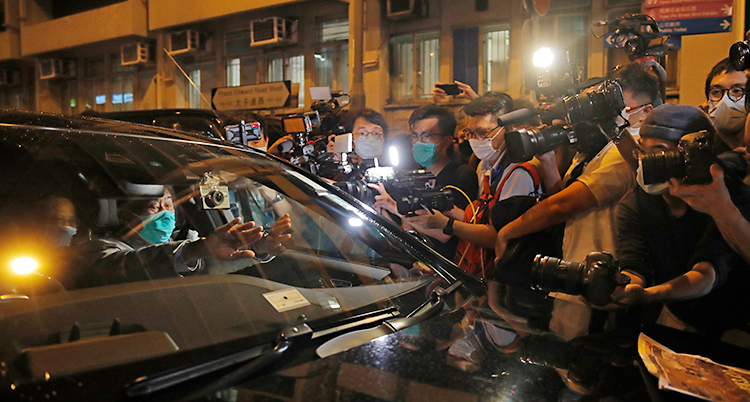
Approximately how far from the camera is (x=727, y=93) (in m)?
2.38

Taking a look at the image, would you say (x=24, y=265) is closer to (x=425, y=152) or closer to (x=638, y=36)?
(x=425, y=152)

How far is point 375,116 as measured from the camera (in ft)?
13.0

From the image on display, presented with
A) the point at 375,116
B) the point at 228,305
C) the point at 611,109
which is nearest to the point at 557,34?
the point at 375,116

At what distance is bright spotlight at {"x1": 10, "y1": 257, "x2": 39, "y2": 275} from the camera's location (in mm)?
1127

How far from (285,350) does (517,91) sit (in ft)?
25.9

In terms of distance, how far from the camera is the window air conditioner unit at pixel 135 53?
13094 millimetres

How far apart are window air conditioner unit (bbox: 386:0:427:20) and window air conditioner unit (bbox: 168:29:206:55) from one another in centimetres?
507

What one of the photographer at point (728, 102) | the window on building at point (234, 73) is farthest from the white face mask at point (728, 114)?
the window on building at point (234, 73)

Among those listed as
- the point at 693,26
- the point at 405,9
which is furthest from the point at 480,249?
the point at 405,9

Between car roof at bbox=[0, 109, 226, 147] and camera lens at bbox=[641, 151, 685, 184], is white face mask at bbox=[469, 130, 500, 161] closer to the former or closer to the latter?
camera lens at bbox=[641, 151, 685, 184]

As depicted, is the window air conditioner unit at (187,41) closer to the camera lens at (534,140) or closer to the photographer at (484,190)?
the photographer at (484,190)

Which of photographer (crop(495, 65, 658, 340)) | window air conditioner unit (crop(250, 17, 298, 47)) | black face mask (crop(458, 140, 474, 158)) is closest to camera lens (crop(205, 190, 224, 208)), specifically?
photographer (crop(495, 65, 658, 340))

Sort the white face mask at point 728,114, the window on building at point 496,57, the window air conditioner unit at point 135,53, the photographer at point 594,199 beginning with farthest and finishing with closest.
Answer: the window air conditioner unit at point 135,53
the window on building at point 496,57
the white face mask at point 728,114
the photographer at point 594,199

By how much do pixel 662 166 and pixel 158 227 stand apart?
153cm
